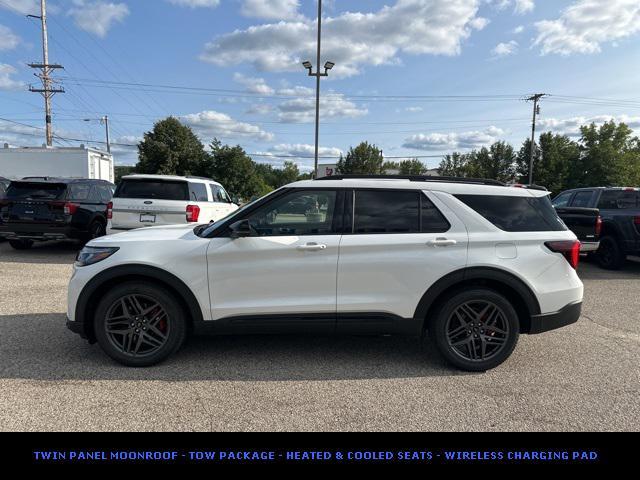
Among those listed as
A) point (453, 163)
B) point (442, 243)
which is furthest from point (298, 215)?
point (453, 163)

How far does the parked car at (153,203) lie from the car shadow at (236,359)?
4.07 meters

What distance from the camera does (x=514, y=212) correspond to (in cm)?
387

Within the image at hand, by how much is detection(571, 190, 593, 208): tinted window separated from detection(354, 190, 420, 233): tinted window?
7.85 m

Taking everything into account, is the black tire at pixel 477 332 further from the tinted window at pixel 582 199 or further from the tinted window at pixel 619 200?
the tinted window at pixel 582 199

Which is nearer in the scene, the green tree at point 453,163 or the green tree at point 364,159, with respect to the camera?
the green tree at point 364,159

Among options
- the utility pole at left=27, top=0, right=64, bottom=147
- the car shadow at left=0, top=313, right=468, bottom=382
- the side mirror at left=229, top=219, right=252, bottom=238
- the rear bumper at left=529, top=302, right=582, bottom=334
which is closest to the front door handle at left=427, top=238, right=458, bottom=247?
the rear bumper at left=529, top=302, right=582, bottom=334

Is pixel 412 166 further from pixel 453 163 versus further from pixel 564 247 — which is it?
pixel 564 247

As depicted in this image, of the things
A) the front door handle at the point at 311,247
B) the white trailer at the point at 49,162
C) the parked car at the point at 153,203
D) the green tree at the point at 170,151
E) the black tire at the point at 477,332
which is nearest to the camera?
the front door handle at the point at 311,247

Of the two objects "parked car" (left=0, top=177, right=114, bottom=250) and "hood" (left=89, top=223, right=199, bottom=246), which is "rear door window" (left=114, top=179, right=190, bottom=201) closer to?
"parked car" (left=0, top=177, right=114, bottom=250)

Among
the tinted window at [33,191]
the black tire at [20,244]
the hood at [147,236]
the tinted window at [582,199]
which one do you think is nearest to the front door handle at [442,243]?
the hood at [147,236]

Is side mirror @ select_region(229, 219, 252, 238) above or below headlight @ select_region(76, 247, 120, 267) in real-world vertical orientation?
above

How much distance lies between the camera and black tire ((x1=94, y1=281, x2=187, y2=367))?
3705 millimetres

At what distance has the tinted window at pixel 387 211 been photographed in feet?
12.4

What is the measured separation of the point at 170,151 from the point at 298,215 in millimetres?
42437
